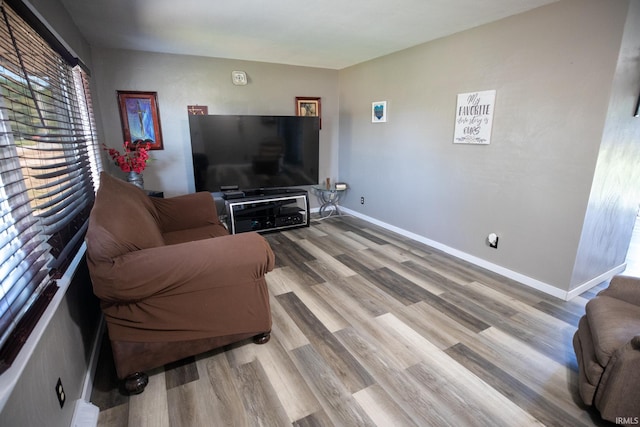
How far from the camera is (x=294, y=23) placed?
2699 millimetres

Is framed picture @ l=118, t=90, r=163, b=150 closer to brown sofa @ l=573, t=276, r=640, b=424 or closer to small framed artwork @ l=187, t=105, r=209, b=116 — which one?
small framed artwork @ l=187, t=105, r=209, b=116

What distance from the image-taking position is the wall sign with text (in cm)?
283

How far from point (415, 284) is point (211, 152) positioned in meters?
2.75

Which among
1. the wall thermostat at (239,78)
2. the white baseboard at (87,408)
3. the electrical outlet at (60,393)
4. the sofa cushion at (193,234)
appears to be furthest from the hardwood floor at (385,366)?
the wall thermostat at (239,78)

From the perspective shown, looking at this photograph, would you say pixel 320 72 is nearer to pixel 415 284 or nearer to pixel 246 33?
pixel 246 33

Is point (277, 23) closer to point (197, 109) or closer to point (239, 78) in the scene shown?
point (239, 78)

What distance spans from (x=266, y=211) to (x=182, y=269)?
2.59 meters

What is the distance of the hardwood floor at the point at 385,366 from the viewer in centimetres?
150

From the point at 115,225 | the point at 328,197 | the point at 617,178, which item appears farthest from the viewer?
the point at 328,197

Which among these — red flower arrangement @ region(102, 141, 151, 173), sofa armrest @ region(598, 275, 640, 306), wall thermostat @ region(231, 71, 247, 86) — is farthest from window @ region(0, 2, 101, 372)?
sofa armrest @ region(598, 275, 640, 306)

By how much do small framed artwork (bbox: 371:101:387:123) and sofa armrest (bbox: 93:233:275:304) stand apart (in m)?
2.87

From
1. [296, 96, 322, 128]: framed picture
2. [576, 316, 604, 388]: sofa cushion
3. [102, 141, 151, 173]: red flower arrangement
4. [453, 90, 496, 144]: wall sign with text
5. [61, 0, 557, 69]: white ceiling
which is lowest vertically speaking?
[576, 316, 604, 388]: sofa cushion

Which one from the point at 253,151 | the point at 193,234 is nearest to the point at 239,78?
the point at 253,151

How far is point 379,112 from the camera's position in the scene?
4.07 meters
